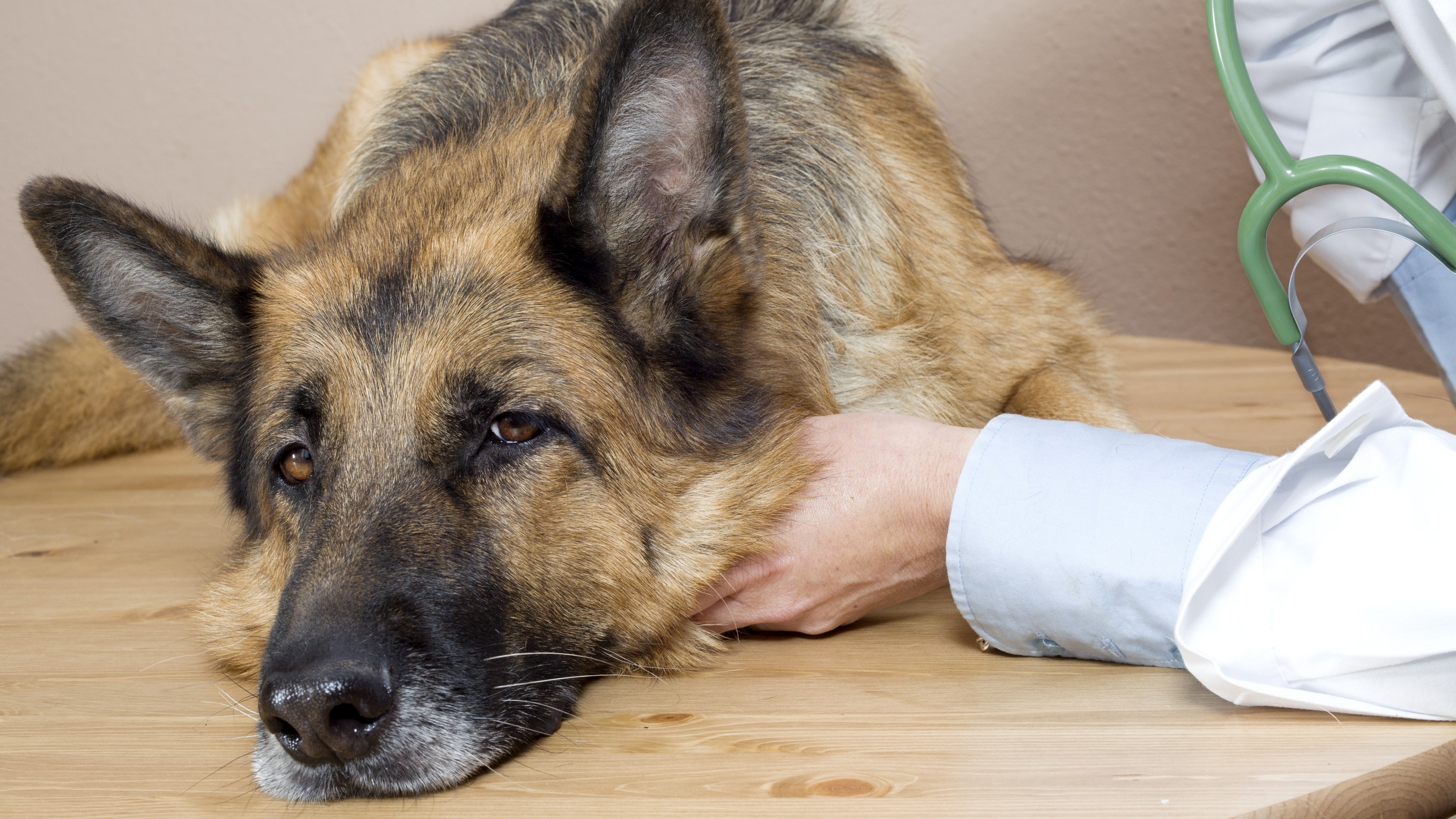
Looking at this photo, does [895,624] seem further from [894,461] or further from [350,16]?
[350,16]

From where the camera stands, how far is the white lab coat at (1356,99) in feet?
6.19

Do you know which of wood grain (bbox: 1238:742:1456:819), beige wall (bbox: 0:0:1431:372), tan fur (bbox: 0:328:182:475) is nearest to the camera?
→ wood grain (bbox: 1238:742:1456:819)

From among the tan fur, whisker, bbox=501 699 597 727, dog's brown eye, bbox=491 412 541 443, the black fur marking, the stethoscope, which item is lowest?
the tan fur

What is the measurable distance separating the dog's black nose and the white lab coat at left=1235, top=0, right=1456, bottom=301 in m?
1.67

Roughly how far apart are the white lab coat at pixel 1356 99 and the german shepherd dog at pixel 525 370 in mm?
568

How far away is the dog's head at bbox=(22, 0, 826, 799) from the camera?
55.5 inches

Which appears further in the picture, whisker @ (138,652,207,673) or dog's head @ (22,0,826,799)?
whisker @ (138,652,207,673)

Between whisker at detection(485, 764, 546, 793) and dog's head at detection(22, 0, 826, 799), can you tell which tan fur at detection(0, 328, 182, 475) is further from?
whisker at detection(485, 764, 546, 793)

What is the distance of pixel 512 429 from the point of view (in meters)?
1.62

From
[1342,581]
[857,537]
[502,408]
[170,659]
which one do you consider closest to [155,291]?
[170,659]

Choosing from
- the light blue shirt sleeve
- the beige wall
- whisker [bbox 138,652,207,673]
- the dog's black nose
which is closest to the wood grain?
the light blue shirt sleeve

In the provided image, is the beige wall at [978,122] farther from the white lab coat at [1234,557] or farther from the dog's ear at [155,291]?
the white lab coat at [1234,557]

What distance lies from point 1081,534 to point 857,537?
1.13 ft

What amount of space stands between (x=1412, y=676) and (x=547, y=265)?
1.24 m
